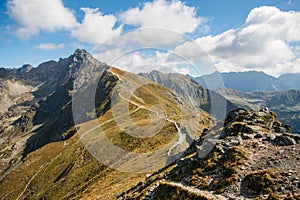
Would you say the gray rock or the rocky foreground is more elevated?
the gray rock

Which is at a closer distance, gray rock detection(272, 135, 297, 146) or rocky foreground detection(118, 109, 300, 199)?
rocky foreground detection(118, 109, 300, 199)

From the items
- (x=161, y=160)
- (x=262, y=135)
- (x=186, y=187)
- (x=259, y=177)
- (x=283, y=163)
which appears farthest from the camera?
(x=161, y=160)

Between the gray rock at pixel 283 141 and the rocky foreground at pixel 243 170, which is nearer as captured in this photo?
the rocky foreground at pixel 243 170

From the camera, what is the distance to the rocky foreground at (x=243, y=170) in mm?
29172

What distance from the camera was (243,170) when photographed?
110 feet

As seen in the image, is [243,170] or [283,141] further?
[283,141]

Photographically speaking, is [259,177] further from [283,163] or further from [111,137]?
[111,137]

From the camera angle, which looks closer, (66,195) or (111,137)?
(66,195)

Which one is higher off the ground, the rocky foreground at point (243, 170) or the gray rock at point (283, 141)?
the gray rock at point (283, 141)

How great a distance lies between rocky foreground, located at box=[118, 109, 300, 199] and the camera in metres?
29.2

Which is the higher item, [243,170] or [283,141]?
[283,141]

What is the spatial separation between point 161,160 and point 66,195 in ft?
288

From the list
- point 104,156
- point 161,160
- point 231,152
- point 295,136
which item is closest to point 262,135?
point 295,136

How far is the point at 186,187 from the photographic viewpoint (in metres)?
35.3
